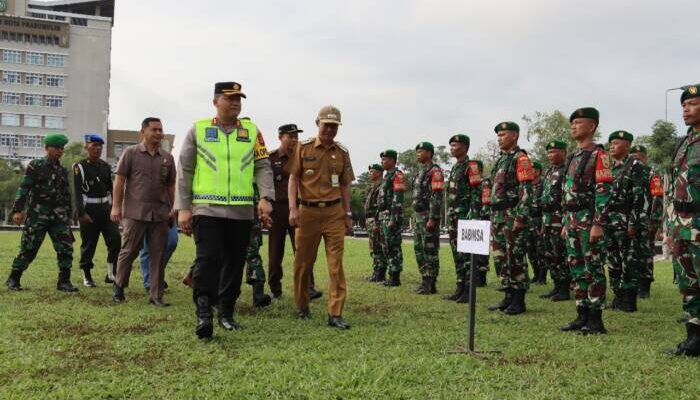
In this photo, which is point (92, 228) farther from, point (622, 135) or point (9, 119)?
point (9, 119)

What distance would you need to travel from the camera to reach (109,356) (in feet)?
13.1

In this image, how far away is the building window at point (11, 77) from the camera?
85.7 metres

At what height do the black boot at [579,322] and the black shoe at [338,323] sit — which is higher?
the black boot at [579,322]

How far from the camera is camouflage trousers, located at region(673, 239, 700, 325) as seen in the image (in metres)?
4.46

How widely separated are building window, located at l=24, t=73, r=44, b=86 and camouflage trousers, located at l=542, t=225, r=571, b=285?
3786 inches

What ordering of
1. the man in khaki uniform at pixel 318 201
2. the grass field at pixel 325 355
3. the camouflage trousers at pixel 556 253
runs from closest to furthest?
the grass field at pixel 325 355 → the man in khaki uniform at pixel 318 201 → the camouflage trousers at pixel 556 253

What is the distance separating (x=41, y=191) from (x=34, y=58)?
3694 inches


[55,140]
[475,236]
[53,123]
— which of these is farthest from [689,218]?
[53,123]

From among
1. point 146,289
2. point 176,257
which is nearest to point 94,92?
point 176,257

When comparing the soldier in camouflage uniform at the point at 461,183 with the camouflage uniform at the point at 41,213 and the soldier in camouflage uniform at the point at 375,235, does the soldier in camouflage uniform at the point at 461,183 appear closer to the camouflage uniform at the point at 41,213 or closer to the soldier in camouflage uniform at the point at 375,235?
the soldier in camouflage uniform at the point at 375,235

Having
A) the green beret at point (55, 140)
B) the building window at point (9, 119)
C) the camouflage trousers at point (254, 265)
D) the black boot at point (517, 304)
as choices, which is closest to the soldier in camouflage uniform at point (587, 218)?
the black boot at point (517, 304)

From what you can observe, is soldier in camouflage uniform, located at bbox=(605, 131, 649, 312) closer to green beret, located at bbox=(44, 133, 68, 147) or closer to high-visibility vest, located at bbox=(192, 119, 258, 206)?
high-visibility vest, located at bbox=(192, 119, 258, 206)

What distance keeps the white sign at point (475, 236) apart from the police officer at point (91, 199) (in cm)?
538

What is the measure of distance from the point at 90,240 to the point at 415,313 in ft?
15.7
